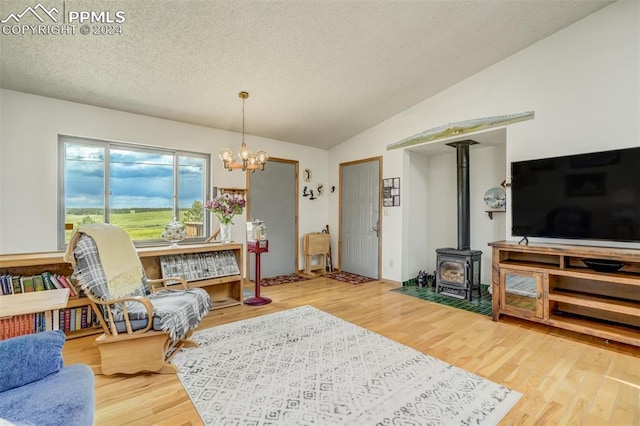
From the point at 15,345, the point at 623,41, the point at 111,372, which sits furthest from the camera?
the point at 623,41

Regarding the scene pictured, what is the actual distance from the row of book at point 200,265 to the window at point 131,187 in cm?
88

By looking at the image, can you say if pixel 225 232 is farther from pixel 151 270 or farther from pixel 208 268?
pixel 151 270

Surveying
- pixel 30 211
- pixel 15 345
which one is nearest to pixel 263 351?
pixel 15 345

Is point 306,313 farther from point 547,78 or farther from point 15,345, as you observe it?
point 547,78

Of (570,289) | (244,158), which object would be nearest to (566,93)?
(570,289)

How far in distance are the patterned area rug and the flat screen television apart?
3.34m

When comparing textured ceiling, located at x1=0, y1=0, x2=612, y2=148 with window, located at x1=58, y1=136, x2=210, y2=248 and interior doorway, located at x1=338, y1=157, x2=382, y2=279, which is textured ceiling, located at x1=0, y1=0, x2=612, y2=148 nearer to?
window, located at x1=58, y1=136, x2=210, y2=248

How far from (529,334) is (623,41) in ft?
9.65

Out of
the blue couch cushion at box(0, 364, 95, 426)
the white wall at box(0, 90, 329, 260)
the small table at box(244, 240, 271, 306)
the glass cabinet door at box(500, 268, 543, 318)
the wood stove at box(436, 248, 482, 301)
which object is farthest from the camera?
the wood stove at box(436, 248, 482, 301)

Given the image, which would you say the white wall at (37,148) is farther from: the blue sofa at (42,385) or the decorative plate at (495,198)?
the decorative plate at (495,198)

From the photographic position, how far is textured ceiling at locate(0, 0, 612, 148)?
8.19 ft

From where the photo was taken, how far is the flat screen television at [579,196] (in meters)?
2.54

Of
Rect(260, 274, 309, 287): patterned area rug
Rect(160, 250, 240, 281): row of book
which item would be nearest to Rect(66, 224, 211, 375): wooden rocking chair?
Rect(160, 250, 240, 281): row of book

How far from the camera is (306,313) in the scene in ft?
11.1
